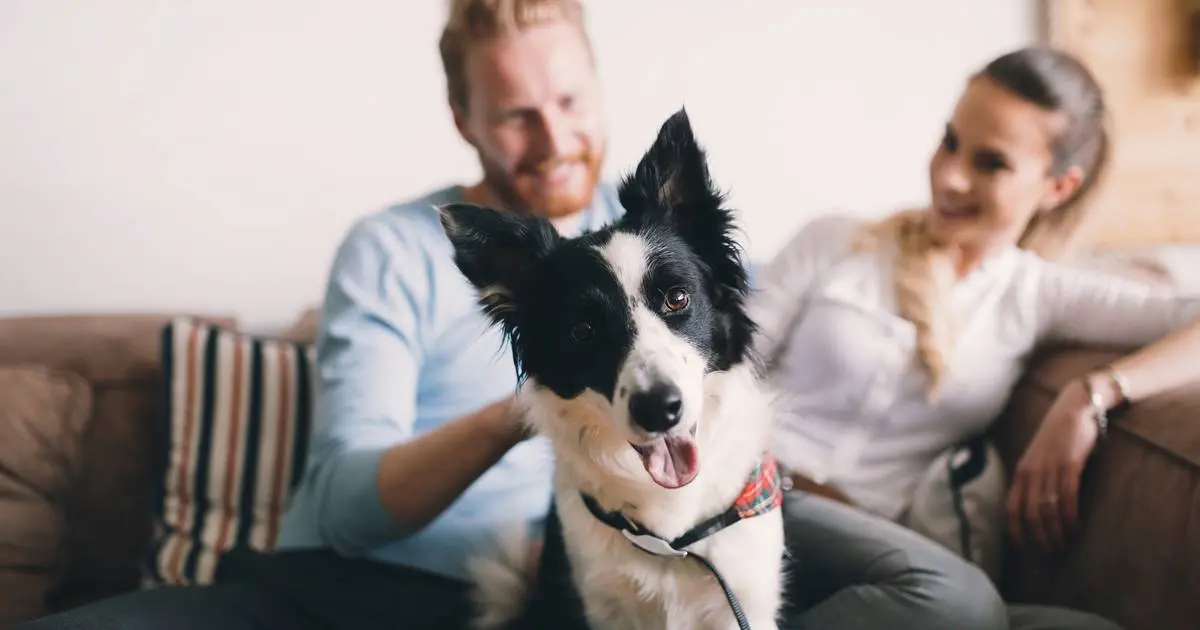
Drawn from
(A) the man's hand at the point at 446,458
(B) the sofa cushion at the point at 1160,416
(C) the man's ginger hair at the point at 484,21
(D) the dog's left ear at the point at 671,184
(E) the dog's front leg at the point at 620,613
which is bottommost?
(E) the dog's front leg at the point at 620,613

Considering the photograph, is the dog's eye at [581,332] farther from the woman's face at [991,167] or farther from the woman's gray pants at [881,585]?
the woman's face at [991,167]

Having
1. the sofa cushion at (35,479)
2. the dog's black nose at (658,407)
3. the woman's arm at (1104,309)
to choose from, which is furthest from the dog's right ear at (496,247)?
the sofa cushion at (35,479)

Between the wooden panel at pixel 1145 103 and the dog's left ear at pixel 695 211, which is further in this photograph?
the wooden panel at pixel 1145 103

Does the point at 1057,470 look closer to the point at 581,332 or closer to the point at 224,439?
the point at 581,332

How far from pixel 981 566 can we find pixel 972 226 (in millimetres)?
705

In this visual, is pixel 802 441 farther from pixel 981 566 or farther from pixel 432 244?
pixel 432 244

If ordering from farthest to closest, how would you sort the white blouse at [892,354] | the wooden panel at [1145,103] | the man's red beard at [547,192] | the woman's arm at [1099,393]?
the wooden panel at [1145,103] < the white blouse at [892,354] < the man's red beard at [547,192] < the woman's arm at [1099,393]

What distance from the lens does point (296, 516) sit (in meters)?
1.54

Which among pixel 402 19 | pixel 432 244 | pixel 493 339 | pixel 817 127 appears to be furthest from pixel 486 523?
pixel 817 127

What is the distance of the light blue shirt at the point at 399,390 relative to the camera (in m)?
1.36

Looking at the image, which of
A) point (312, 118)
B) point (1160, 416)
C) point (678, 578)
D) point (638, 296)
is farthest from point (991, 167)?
point (312, 118)

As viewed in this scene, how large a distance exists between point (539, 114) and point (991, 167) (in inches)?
36.2

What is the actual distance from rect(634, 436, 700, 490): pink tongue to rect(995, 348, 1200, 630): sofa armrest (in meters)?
0.81

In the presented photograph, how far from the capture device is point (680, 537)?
3.69ft
